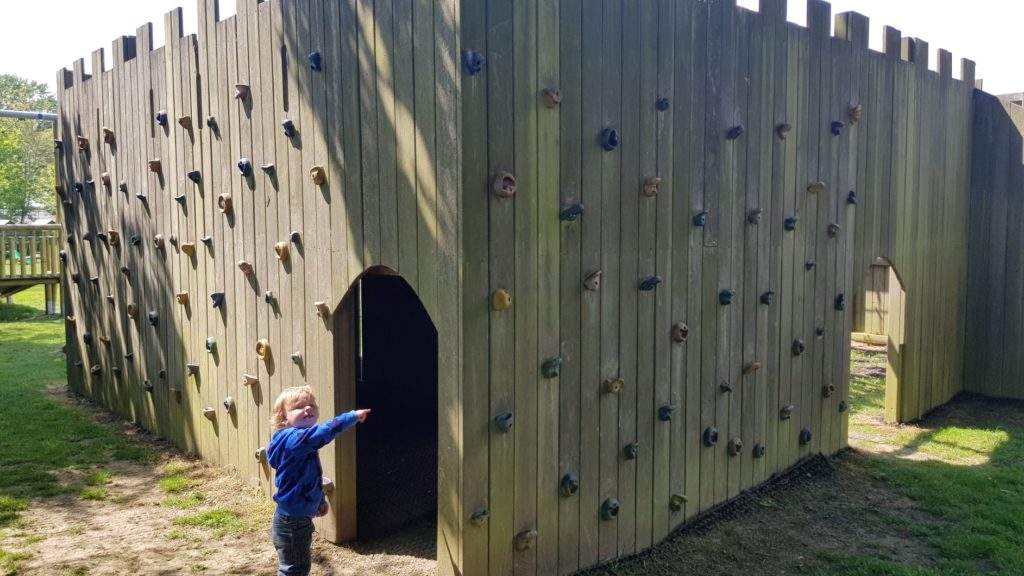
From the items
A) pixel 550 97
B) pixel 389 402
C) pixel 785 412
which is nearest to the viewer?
pixel 550 97

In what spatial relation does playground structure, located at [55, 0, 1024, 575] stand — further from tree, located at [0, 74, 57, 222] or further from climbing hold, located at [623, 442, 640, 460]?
tree, located at [0, 74, 57, 222]

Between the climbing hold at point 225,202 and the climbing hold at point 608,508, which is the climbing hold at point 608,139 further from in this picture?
the climbing hold at point 225,202

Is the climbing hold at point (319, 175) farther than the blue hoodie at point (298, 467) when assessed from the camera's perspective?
Yes

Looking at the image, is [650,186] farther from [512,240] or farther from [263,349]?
[263,349]

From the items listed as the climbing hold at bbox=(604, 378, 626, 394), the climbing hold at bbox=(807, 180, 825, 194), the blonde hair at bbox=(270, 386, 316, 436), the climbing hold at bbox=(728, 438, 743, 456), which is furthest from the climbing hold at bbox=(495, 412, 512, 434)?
the climbing hold at bbox=(807, 180, 825, 194)

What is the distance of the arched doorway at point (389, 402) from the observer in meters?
4.89

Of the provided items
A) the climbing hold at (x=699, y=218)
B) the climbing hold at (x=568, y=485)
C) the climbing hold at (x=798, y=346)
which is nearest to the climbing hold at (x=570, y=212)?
the climbing hold at (x=699, y=218)

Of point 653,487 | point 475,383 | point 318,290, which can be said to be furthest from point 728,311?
point 318,290

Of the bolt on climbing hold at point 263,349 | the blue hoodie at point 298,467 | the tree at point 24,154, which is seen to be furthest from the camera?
the tree at point 24,154

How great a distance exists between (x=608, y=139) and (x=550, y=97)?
519mm

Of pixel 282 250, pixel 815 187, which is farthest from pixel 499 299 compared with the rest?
pixel 815 187

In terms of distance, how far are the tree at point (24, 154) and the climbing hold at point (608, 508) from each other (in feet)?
84.8

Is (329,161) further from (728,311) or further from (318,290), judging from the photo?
(728,311)

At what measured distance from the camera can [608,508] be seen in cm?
468
